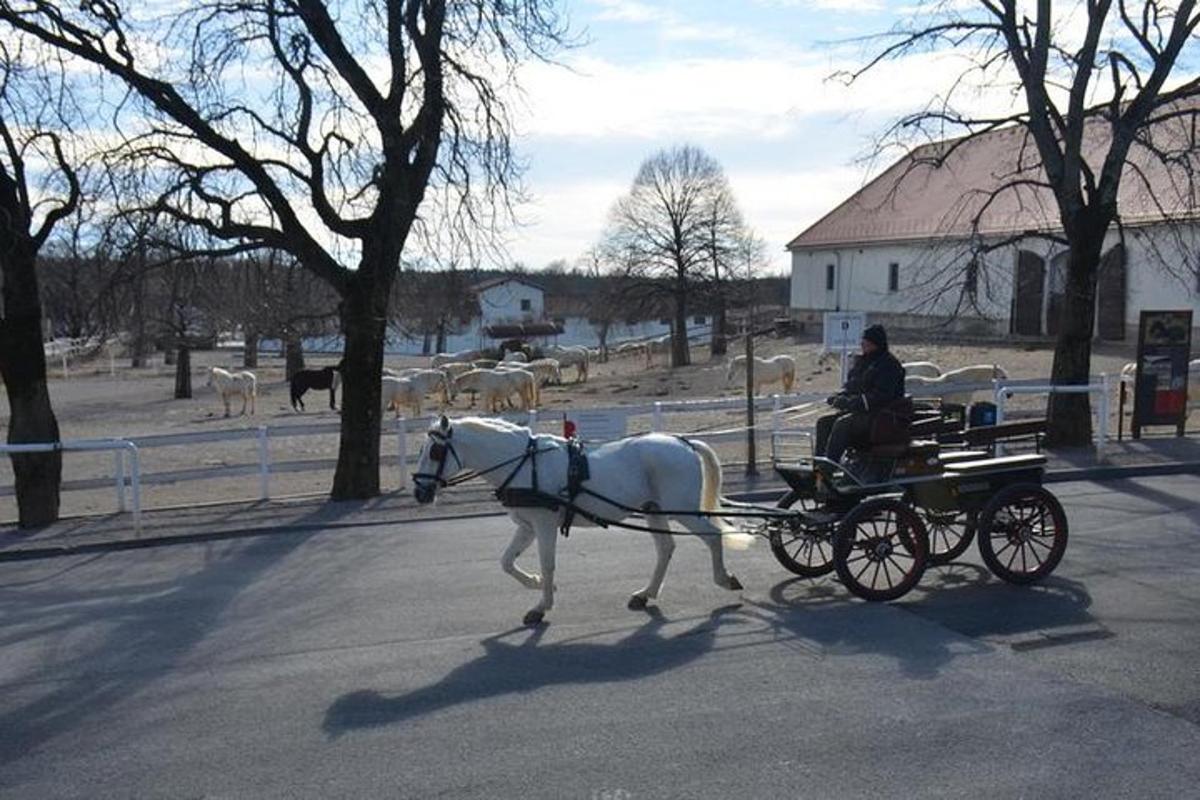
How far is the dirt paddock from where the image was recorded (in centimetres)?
1856

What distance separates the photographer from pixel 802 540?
9609mm

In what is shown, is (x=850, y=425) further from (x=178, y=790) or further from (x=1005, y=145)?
(x=1005, y=145)

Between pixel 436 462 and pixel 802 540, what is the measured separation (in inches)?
127

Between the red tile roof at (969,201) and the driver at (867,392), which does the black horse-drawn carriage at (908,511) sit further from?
the red tile roof at (969,201)

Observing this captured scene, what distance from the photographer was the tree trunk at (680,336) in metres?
59.8

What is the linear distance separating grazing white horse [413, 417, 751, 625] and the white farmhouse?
24386 mm

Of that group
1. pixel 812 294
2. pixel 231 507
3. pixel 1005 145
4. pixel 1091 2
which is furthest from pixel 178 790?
pixel 812 294

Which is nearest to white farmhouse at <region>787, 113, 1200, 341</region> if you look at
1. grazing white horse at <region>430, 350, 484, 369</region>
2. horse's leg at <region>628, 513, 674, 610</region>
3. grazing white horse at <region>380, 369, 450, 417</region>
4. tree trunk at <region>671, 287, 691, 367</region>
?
tree trunk at <region>671, 287, 691, 367</region>

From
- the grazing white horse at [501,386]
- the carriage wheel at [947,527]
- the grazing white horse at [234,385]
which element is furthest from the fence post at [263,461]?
the grazing white horse at [234,385]

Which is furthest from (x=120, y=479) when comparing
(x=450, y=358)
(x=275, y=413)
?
(x=450, y=358)

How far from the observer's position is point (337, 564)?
11398mm

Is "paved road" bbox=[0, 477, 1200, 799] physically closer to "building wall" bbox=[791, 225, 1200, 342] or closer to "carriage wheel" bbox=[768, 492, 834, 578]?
"carriage wheel" bbox=[768, 492, 834, 578]

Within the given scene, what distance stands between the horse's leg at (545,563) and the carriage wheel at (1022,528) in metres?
3.55

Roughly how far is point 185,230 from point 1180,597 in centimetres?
1253
